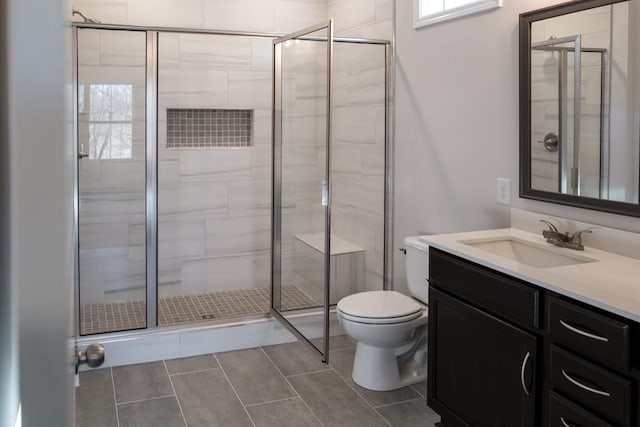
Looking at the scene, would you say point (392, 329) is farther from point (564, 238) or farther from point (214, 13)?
point (214, 13)

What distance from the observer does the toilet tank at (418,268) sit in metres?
3.19

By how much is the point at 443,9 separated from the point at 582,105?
1134 mm

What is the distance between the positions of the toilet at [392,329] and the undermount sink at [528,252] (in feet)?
1.65

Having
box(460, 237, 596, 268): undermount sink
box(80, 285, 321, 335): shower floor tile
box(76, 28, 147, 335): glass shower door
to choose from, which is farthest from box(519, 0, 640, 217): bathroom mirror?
box(76, 28, 147, 335): glass shower door

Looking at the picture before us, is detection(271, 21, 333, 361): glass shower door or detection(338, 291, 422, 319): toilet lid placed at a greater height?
detection(271, 21, 333, 361): glass shower door

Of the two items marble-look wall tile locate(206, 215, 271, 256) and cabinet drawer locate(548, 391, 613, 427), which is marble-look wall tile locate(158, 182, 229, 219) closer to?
marble-look wall tile locate(206, 215, 271, 256)

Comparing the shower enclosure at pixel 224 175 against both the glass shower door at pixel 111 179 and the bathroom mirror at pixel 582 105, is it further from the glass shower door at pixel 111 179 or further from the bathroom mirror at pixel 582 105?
the bathroom mirror at pixel 582 105

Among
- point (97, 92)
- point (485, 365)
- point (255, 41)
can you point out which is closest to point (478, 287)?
point (485, 365)

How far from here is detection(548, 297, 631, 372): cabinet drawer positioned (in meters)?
1.71

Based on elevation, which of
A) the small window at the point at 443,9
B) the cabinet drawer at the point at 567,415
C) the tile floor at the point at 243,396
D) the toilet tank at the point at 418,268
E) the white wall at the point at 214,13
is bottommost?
the tile floor at the point at 243,396

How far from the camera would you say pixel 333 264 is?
12.5 ft

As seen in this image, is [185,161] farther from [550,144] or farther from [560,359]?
[560,359]

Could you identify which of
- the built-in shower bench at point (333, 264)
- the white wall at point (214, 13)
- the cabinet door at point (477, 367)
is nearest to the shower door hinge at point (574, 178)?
the cabinet door at point (477, 367)

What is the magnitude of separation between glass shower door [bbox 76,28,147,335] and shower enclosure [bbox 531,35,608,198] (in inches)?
85.6
